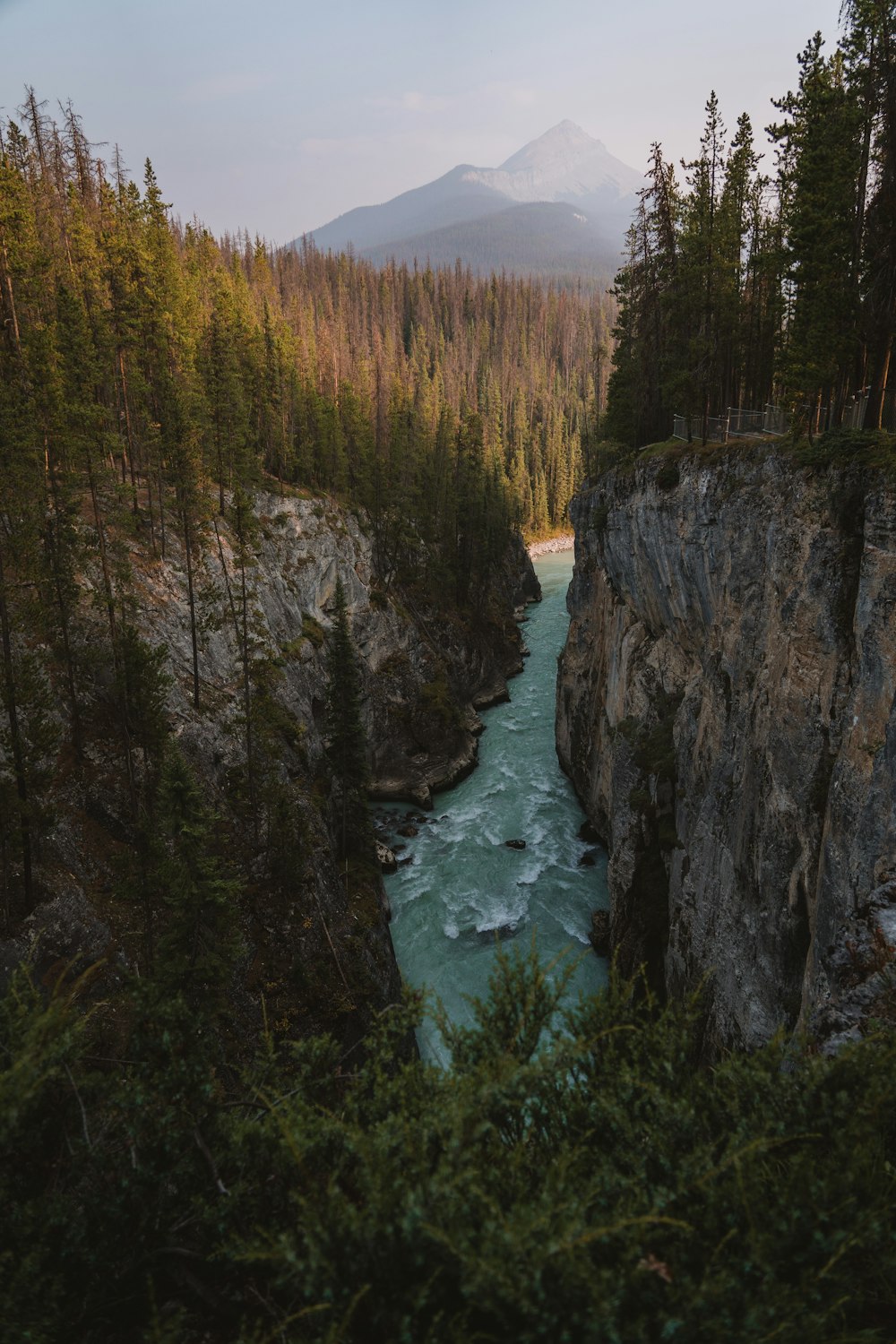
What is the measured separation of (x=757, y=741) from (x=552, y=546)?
117234mm

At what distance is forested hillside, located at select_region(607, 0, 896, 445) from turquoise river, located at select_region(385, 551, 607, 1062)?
21188 mm

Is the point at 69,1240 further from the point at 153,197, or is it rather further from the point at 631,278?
the point at 153,197

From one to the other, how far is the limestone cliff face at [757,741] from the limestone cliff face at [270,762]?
978 cm

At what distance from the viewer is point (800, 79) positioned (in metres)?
23.4

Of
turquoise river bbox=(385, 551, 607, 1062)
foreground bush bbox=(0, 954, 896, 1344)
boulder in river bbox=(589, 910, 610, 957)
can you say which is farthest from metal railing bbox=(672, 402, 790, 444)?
foreground bush bbox=(0, 954, 896, 1344)

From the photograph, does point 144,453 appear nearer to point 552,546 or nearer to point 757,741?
point 757,741

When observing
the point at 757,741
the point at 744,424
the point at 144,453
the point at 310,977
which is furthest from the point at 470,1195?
the point at 144,453

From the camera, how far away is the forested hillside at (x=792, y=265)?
1705 cm

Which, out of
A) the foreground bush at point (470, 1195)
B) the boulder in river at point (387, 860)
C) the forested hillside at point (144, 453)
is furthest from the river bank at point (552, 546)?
the foreground bush at point (470, 1195)

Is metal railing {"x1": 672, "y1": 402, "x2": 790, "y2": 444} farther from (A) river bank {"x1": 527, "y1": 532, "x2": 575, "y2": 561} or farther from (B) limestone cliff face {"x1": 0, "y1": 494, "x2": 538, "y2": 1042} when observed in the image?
(A) river bank {"x1": 527, "y1": 532, "x2": 575, "y2": 561}

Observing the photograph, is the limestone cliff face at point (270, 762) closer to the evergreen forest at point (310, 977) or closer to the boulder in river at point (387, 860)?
the evergreen forest at point (310, 977)

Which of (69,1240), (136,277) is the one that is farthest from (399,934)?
(136,277)

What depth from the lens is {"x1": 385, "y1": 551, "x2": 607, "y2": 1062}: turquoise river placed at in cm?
2936

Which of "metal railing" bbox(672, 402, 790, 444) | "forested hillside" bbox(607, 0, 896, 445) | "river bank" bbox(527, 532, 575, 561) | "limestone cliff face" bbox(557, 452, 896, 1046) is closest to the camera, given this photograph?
"limestone cliff face" bbox(557, 452, 896, 1046)
